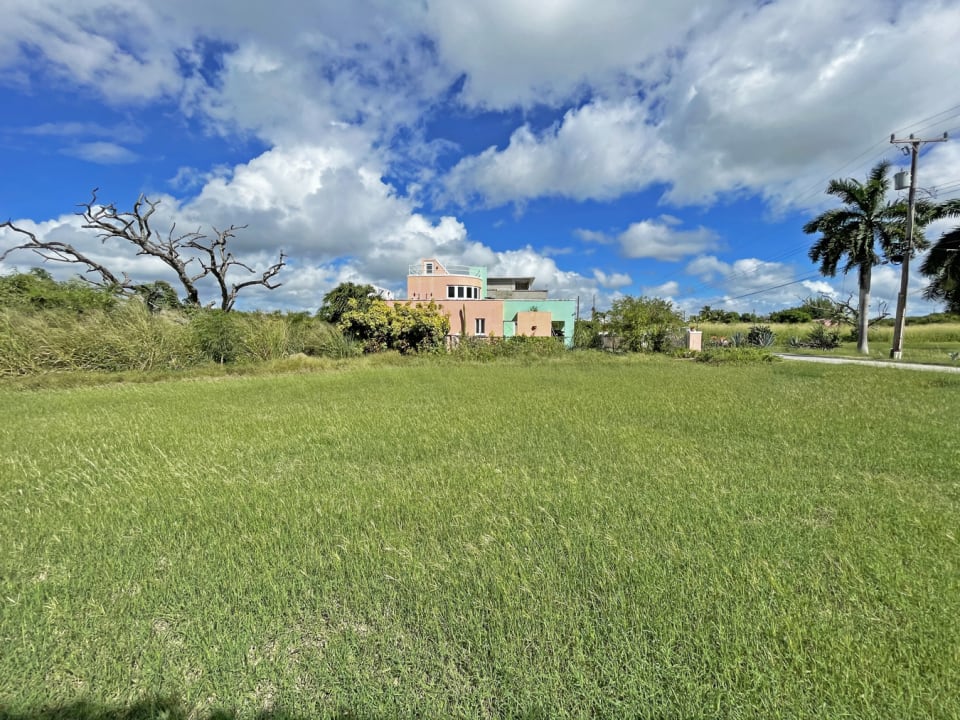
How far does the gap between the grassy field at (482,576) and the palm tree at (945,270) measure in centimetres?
2181

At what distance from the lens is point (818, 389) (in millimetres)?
9883

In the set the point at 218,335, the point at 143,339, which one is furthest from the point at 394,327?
the point at 143,339

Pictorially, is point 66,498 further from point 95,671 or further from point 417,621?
point 417,621

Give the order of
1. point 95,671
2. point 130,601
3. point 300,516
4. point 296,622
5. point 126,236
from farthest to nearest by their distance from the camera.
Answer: point 126,236 < point 300,516 < point 130,601 < point 296,622 < point 95,671

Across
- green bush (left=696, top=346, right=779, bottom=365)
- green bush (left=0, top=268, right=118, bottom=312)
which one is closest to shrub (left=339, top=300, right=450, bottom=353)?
green bush (left=0, top=268, right=118, bottom=312)

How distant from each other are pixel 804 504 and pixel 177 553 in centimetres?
507

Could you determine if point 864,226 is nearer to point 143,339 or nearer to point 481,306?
point 481,306

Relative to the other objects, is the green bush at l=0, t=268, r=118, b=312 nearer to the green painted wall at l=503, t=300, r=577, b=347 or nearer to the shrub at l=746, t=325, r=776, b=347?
the green painted wall at l=503, t=300, r=577, b=347

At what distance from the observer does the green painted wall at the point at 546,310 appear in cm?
3016

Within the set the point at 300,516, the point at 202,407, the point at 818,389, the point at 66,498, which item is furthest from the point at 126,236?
the point at 818,389

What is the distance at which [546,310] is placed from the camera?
3028cm

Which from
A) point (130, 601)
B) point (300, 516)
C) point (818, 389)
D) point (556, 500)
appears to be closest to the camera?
point (130, 601)

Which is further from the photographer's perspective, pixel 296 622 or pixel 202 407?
pixel 202 407

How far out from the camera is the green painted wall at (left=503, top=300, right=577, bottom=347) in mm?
30156
